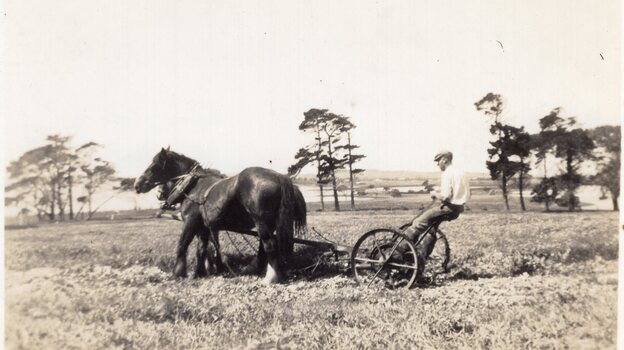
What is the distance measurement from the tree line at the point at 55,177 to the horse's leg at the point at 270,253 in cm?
173

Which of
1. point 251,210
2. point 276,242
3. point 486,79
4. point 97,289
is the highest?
point 486,79

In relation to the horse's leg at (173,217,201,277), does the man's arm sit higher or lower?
higher

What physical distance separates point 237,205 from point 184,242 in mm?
758

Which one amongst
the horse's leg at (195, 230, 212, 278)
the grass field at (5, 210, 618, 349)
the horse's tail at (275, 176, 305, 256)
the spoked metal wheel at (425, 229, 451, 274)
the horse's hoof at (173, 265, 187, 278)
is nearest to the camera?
the grass field at (5, 210, 618, 349)

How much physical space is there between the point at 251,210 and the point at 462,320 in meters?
2.39

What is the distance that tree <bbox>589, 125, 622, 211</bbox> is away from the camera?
16.7ft

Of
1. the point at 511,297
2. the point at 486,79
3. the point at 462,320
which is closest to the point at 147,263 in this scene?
the point at 462,320

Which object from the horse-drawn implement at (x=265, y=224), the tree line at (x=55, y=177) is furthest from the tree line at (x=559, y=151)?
Result: the tree line at (x=55, y=177)

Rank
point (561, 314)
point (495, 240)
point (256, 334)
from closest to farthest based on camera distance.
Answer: point (256, 334) → point (561, 314) → point (495, 240)

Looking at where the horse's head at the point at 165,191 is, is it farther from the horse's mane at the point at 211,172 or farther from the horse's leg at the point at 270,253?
the horse's leg at the point at 270,253

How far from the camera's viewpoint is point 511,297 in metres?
4.70

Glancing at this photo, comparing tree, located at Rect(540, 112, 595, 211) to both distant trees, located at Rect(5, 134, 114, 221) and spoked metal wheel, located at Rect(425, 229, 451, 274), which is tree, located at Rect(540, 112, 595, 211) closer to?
spoked metal wheel, located at Rect(425, 229, 451, 274)

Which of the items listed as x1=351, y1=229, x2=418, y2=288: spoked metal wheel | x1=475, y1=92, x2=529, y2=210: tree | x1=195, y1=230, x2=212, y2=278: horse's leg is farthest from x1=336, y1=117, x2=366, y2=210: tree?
x1=195, y1=230, x2=212, y2=278: horse's leg

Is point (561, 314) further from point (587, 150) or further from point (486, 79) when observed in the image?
point (486, 79)
